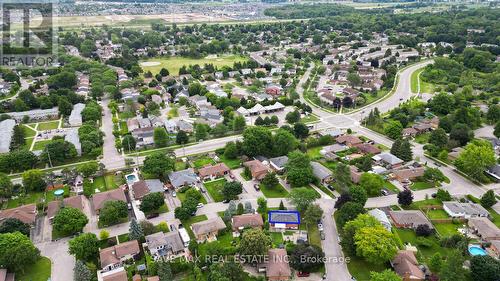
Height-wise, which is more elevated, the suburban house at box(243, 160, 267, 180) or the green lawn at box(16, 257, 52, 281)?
the suburban house at box(243, 160, 267, 180)

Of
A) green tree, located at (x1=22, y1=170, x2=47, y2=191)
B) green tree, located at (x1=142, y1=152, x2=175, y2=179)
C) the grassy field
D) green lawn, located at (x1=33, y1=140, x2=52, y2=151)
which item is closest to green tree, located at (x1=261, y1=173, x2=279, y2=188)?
green tree, located at (x1=142, y1=152, x2=175, y2=179)

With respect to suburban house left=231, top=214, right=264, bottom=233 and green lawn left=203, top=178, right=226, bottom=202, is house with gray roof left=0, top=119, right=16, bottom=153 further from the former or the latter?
suburban house left=231, top=214, right=264, bottom=233

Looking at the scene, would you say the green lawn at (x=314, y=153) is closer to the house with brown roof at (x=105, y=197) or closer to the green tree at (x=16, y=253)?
the house with brown roof at (x=105, y=197)

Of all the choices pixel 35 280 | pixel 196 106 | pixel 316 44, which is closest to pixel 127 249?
pixel 35 280

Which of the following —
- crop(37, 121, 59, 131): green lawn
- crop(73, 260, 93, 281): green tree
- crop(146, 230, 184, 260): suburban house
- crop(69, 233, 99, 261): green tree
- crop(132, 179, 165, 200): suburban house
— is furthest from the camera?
crop(37, 121, 59, 131): green lawn

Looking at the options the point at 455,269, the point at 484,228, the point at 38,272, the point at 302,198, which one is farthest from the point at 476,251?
the point at 38,272

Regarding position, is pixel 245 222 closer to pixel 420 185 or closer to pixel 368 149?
pixel 420 185

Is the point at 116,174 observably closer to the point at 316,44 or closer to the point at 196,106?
the point at 196,106
